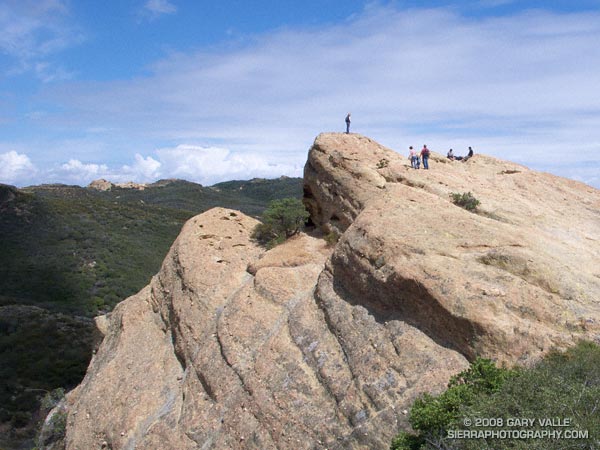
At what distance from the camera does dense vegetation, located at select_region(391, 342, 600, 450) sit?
24.0ft

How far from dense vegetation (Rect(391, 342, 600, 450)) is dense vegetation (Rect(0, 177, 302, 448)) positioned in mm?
29452

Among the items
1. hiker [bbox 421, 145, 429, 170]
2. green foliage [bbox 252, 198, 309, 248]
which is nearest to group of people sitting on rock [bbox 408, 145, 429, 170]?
hiker [bbox 421, 145, 429, 170]

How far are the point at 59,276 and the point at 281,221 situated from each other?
38.7m

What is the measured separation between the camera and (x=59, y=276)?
50.1 meters

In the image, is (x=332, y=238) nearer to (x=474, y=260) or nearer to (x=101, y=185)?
(x=474, y=260)

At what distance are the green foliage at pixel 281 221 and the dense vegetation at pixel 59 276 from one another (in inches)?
852

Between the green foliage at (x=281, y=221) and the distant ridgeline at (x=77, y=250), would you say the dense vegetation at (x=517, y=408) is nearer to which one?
the green foliage at (x=281, y=221)

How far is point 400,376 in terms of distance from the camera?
10805mm

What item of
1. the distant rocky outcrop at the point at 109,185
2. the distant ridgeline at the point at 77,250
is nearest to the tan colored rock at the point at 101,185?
the distant rocky outcrop at the point at 109,185

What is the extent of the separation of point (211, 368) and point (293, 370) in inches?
122

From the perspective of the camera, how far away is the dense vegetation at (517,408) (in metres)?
7.32

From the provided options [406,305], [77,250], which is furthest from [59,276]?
[406,305]

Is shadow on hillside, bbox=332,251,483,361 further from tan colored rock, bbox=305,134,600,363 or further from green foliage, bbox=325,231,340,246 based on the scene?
green foliage, bbox=325,231,340,246

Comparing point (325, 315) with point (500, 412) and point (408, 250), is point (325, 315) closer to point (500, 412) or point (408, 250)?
point (408, 250)
